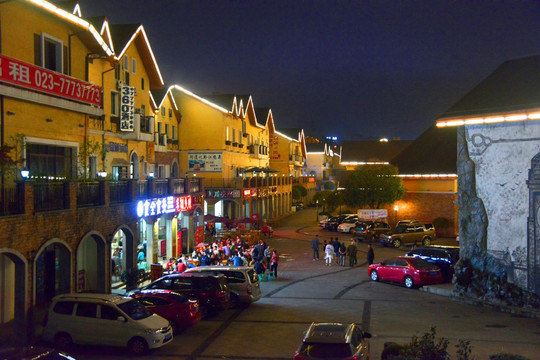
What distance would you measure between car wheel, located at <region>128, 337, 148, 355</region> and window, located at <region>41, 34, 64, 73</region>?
11.9m

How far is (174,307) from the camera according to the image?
692 inches

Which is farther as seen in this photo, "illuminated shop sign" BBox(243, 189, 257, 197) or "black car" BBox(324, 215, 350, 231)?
"black car" BBox(324, 215, 350, 231)

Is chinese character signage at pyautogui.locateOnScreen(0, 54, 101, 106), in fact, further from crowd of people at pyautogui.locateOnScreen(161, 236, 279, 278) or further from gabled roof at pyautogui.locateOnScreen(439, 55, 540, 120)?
gabled roof at pyautogui.locateOnScreen(439, 55, 540, 120)

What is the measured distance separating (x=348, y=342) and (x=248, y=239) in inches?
1109

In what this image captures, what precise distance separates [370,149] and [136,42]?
210 ft

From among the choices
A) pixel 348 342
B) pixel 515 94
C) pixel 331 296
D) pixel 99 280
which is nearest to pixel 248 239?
pixel 331 296

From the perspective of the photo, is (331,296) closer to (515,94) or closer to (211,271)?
(211,271)

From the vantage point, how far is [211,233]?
4175cm

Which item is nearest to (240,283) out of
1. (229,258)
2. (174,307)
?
(174,307)

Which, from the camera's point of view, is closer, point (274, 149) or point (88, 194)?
point (88, 194)

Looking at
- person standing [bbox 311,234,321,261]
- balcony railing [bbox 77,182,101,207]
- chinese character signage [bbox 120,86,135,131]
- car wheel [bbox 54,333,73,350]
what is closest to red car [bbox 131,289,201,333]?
car wheel [bbox 54,333,73,350]

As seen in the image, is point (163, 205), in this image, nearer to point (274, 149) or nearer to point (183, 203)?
point (183, 203)

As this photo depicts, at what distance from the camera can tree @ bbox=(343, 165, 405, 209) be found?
51.3 m

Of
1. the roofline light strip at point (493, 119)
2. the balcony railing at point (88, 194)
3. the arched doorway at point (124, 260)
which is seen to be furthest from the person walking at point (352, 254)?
the balcony railing at point (88, 194)
